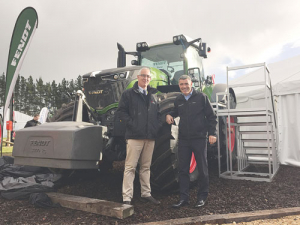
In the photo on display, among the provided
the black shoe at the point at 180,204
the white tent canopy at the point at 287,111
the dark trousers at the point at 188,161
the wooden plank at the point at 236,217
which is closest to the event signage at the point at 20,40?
the dark trousers at the point at 188,161

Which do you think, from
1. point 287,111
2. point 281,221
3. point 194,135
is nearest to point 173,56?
point 194,135

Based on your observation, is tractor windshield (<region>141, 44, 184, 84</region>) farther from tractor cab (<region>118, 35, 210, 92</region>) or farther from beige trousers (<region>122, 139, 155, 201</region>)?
beige trousers (<region>122, 139, 155, 201</region>)

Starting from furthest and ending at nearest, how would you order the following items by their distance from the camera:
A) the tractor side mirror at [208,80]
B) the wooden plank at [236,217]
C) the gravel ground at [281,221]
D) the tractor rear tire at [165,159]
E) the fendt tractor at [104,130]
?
the tractor side mirror at [208,80]
the tractor rear tire at [165,159]
the fendt tractor at [104,130]
the gravel ground at [281,221]
the wooden plank at [236,217]

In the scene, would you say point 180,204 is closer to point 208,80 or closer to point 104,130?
point 104,130

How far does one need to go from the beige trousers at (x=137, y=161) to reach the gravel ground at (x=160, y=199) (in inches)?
8.6

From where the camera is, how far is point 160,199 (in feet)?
11.8

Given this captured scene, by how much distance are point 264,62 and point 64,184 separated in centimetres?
437

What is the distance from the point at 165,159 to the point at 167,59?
7.90ft

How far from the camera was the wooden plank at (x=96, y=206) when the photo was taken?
284 cm

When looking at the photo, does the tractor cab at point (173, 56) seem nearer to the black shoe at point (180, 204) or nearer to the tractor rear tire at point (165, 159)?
the tractor rear tire at point (165, 159)

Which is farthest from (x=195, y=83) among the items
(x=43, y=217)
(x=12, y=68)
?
(x=12, y=68)

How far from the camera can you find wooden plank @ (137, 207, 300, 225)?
8.79ft

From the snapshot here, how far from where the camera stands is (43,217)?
297 cm

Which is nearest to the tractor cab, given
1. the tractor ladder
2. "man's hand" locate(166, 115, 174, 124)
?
the tractor ladder
